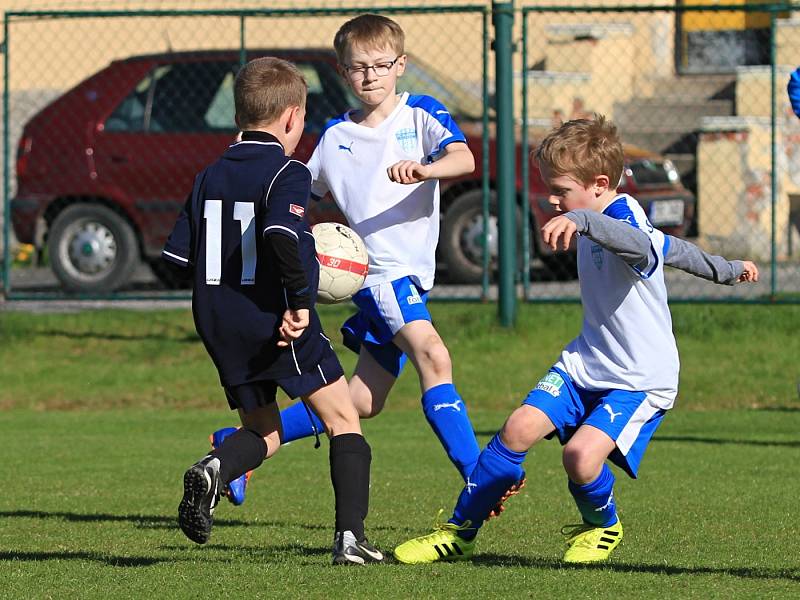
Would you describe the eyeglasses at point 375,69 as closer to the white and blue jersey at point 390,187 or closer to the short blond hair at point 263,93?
the white and blue jersey at point 390,187

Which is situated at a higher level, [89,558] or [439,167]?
[439,167]

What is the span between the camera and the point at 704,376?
1076cm

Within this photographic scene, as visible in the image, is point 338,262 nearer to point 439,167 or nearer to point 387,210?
point 439,167

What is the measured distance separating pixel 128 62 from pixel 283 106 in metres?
8.38

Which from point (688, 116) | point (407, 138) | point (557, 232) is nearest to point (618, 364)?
point (557, 232)

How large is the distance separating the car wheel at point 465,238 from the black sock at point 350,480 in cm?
693

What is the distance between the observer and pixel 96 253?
1283 cm

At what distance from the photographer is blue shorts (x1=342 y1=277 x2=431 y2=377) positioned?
6207 millimetres

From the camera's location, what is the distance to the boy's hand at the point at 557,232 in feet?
14.5

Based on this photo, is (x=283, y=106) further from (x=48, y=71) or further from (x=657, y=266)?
(x=48, y=71)

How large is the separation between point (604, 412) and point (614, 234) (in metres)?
0.73

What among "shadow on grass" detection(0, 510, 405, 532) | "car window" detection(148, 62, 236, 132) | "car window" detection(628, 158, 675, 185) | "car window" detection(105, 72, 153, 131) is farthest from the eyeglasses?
"car window" detection(628, 158, 675, 185)

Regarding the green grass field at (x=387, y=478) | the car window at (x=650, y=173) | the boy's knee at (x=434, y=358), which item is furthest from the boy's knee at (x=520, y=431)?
the car window at (x=650, y=173)

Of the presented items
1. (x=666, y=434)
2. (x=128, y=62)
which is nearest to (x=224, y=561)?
(x=666, y=434)
